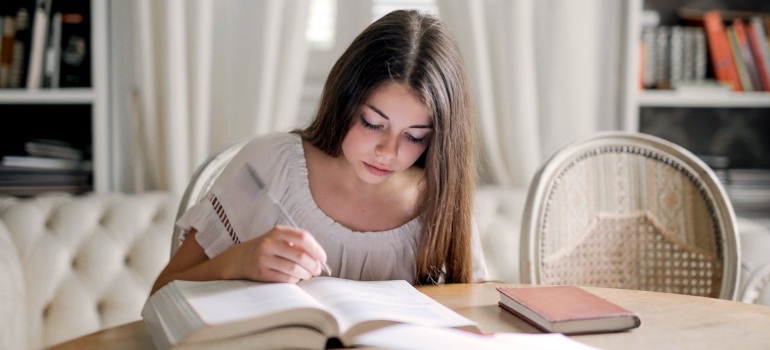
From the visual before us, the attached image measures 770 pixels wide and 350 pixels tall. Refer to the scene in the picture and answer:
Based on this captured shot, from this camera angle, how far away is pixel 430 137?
1.27 m

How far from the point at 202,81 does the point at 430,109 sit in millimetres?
1089

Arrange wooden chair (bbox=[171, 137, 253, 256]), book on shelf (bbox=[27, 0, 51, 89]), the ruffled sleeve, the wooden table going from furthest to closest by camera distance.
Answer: book on shelf (bbox=[27, 0, 51, 89]) → wooden chair (bbox=[171, 137, 253, 256]) → the ruffled sleeve → the wooden table

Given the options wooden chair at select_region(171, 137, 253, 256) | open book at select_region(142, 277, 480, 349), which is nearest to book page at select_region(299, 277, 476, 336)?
open book at select_region(142, 277, 480, 349)

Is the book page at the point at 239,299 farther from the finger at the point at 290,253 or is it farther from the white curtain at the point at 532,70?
the white curtain at the point at 532,70

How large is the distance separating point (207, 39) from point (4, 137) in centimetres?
66

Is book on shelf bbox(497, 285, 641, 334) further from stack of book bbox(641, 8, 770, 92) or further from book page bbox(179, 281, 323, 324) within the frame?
stack of book bbox(641, 8, 770, 92)

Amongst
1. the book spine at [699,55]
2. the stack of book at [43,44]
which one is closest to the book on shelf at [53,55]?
the stack of book at [43,44]

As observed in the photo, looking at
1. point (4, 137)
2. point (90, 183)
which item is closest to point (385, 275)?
point (90, 183)

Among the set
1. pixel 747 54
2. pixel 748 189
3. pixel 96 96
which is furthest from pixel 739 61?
pixel 96 96

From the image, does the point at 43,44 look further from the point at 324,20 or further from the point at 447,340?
the point at 447,340

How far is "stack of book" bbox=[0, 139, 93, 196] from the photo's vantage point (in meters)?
2.06

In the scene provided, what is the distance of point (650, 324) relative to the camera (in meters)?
1.03

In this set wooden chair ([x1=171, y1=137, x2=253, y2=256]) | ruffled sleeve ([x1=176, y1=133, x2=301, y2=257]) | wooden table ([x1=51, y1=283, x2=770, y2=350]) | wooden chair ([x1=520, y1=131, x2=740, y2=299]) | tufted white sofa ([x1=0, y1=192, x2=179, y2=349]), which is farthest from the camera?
tufted white sofa ([x1=0, y1=192, x2=179, y2=349])

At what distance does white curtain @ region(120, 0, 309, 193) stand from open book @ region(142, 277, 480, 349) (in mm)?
1248
